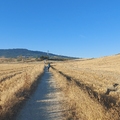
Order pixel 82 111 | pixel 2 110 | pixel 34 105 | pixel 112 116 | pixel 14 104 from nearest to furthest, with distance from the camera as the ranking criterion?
pixel 112 116, pixel 2 110, pixel 82 111, pixel 14 104, pixel 34 105

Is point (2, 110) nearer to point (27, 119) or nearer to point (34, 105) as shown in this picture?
point (27, 119)

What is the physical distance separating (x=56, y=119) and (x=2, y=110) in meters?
1.90

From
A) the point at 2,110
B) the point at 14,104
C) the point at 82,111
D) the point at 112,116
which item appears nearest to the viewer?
the point at 112,116

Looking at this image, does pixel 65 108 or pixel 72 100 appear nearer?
pixel 65 108

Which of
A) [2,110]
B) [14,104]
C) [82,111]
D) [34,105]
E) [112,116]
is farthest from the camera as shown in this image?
[34,105]

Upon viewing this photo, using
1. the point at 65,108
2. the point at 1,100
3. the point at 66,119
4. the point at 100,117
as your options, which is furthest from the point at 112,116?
the point at 1,100

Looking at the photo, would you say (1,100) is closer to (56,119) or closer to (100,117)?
(56,119)

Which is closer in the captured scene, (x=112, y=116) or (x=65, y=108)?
(x=112, y=116)

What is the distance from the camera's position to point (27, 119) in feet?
36.0

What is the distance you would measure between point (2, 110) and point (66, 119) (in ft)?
7.28

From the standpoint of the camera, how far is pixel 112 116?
856 cm

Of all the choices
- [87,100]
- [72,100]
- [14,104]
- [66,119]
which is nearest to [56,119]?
Result: [66,119]

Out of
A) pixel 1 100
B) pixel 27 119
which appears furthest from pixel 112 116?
pixel 1 100

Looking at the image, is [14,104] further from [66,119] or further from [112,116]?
[112,116]
